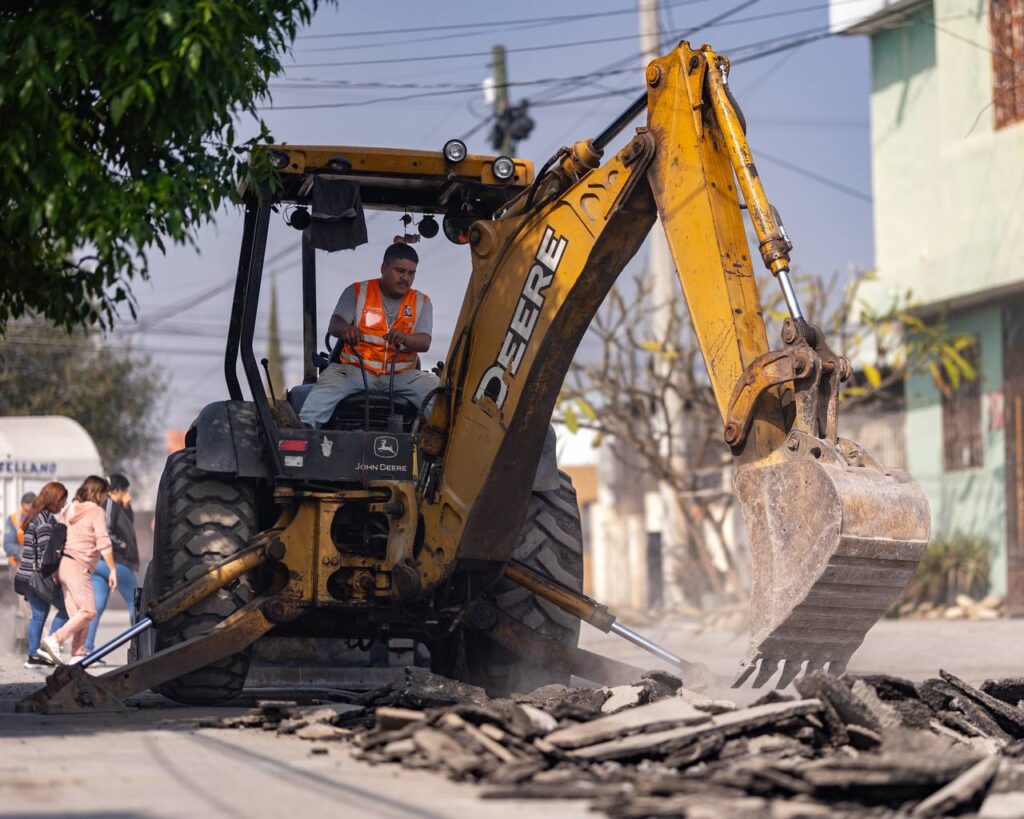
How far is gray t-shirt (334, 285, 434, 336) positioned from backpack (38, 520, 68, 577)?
6.95m

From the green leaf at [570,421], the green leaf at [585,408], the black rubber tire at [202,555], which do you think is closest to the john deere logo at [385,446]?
the black rubber tire at [202,555]

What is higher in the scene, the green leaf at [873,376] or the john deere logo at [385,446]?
the green leaf at [873,376]

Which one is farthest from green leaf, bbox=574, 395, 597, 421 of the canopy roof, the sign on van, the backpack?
the sign on van

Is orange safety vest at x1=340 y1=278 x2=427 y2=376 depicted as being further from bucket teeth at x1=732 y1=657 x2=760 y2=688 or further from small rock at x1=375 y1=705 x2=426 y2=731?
bucket teeth at x1=732 y1=657 x2=760 y2=688

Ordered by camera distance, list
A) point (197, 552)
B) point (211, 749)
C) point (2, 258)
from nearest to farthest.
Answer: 1. point (211, 749)
2. point (2, 258)
3. point (197, 552)

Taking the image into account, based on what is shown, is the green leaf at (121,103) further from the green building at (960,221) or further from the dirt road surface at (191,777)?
the green building at (960,221)

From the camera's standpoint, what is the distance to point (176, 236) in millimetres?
8219

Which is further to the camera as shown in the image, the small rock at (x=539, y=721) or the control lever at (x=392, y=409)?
the control lever at (x=392, y=409)

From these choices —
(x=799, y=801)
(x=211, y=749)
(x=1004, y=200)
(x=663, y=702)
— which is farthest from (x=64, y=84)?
(x=1004, y=200)

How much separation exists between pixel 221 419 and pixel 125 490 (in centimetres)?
842

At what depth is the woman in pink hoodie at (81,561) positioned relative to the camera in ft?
52.0

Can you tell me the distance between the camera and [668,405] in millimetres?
23000

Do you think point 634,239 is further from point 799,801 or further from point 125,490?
point 125,490

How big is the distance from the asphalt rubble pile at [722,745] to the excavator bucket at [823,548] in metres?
0.20
